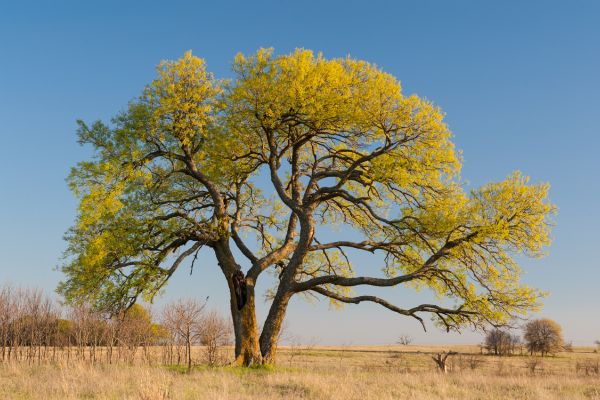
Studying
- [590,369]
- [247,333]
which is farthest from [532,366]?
[247,333]

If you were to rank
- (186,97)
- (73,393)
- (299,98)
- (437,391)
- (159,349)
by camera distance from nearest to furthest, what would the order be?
(73,393) → (437,391) → (299,98) → (186,97) → (159,349)

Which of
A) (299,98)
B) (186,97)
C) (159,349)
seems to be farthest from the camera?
(159,349)

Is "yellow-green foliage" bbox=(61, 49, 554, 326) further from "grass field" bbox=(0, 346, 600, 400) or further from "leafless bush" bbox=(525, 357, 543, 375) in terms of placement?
"leafless bush" bbox=(525, 357, 543, 375)

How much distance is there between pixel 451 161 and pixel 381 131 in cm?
313

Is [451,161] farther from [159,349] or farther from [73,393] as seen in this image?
[159,349]

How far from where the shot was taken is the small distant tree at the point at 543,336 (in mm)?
73562

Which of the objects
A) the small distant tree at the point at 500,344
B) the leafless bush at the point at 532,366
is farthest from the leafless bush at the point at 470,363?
the small distant tree at the point at 500,344

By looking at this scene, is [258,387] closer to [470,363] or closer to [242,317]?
[242,317]

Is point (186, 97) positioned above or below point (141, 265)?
above

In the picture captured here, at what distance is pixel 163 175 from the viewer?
24.1 metres

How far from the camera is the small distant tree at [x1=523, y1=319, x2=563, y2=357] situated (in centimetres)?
7356

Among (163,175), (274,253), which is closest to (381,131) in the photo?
(274,253)

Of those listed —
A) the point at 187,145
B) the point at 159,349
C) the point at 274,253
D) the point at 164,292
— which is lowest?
the point at 159,349

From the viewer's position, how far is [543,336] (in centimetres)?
7431
